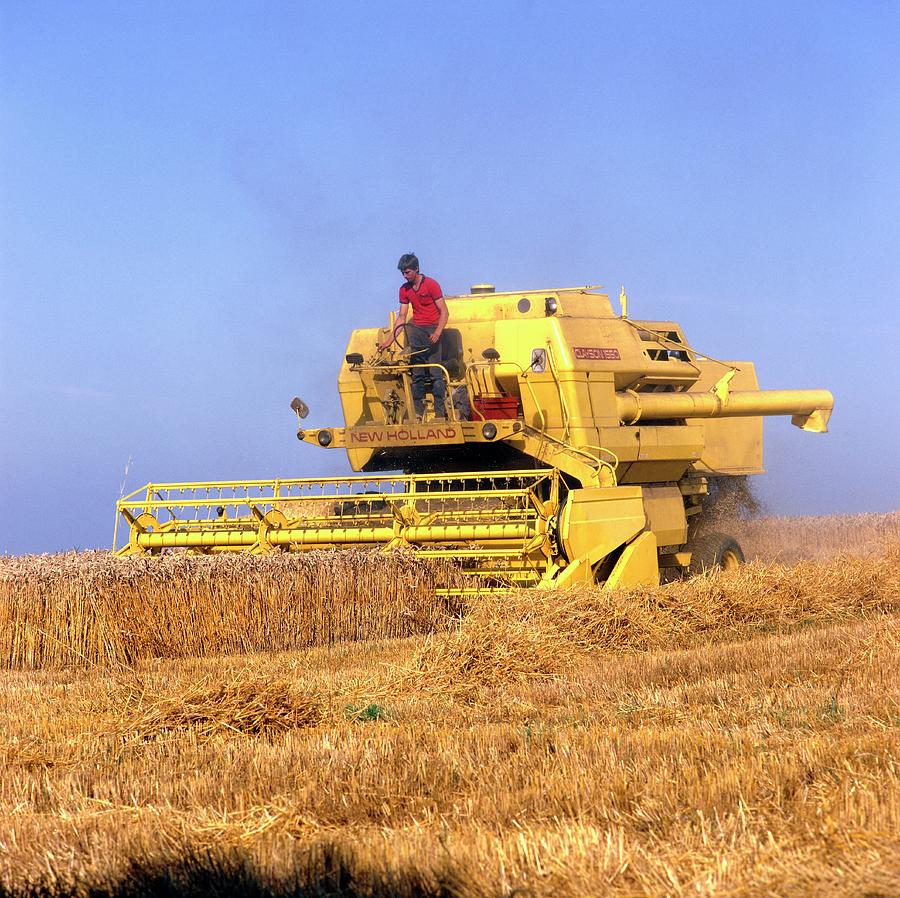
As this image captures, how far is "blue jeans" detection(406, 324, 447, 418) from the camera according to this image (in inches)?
534

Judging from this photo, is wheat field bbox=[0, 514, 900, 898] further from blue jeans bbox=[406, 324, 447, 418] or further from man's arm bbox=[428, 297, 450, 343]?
man's arm bbox=[428, 297, 450, 343]

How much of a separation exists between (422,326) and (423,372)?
0.46 metres

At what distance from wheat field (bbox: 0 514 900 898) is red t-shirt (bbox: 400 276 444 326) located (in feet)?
9.15

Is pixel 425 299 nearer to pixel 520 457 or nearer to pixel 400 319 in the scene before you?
pixel 400 319

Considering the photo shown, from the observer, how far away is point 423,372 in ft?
44.7

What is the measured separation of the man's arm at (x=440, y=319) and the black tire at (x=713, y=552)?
12.9 feet

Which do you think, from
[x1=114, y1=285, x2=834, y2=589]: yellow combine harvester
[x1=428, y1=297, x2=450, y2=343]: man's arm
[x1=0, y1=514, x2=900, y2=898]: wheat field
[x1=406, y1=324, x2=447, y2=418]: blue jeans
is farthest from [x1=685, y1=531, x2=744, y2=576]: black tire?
[x1=428, y1=297, x2=450, y2=343]: man's arm

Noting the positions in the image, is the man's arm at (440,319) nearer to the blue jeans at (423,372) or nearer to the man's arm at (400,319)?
the blue jeans at (423,372)

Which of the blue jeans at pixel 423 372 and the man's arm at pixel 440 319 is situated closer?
the man's arm at pixel 440 319

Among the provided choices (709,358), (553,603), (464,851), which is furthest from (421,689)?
(709,358)

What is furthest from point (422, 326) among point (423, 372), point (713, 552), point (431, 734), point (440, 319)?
point (431, 734)

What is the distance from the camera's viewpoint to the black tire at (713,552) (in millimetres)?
14961

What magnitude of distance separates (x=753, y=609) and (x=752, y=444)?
5.17m

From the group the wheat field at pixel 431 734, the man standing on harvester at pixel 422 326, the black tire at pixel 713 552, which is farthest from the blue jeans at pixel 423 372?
the black tire at pixel 713 552
